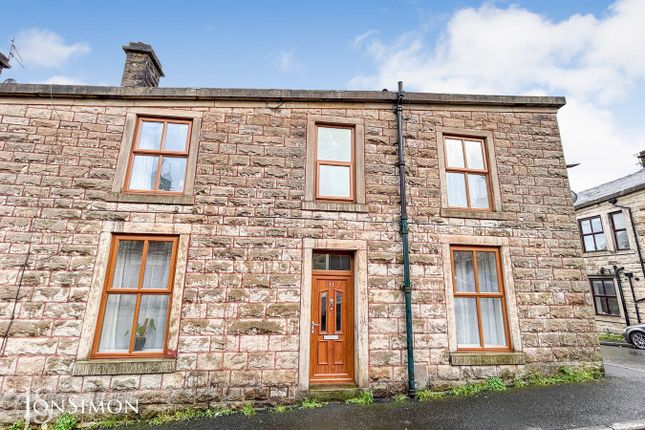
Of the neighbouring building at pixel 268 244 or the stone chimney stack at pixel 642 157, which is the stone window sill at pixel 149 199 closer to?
the neighbouring building at pixel 268 244

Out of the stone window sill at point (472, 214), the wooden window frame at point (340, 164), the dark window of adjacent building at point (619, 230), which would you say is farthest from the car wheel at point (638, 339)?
the wooden window frame at point (340, 164)

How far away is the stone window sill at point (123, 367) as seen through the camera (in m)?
4.80

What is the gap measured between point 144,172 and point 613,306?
19.2 meters

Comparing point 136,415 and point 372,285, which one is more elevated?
point 372,285

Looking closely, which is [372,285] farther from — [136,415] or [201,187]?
[136,415]

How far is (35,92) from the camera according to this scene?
579cm

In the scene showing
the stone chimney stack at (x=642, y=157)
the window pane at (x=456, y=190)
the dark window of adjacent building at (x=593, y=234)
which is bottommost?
the window pane at (x=456, y=190)

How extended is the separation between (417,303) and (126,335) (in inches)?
204

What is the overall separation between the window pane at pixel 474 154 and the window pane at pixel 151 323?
6731 millimetres

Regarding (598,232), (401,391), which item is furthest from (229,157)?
(598,232)

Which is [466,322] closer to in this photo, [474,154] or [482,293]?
[482,293]

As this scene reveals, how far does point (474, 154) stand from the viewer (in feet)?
22.5

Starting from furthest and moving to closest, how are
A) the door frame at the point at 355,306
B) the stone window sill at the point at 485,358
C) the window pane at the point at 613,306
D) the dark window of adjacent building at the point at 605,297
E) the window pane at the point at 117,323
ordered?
the dark window of adjacent building at the point at 605,297
the window pane at the point at 613,306
the stone window sill at the point at 485,358
the door frame at the point at 355,306
the window pane at the point at 117,323

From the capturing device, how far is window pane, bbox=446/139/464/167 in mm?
6734
